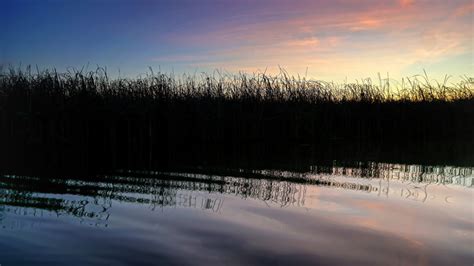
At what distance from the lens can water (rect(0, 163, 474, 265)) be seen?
358cm

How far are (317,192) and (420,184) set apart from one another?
6.59 ft

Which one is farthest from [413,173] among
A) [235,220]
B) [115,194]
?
[115,194]

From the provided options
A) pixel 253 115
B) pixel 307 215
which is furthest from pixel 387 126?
pixel 307 215

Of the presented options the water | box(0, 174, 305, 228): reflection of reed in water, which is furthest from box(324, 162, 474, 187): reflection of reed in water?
box(0, 174, 305, 228): reflection of reed in water

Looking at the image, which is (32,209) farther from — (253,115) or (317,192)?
(253,115)

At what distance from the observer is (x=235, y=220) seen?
478cm

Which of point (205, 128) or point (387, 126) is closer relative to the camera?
point (205, 128)

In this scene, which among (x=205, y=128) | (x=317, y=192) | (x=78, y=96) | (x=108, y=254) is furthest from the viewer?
(x=205, y=128)

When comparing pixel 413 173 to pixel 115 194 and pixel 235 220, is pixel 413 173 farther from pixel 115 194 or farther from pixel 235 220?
pixel 115 194

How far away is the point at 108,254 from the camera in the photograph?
11.6 feet

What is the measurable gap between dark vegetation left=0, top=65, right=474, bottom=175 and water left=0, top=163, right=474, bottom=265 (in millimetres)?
2424

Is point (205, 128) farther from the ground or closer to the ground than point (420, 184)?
farther from the ground

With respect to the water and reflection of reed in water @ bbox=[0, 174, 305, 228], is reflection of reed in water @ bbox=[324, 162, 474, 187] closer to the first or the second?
the water

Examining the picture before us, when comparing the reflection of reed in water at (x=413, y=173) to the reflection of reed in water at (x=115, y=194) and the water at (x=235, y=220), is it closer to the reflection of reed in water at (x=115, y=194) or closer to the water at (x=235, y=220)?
the water at (x=235, y=220)
